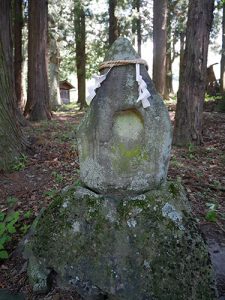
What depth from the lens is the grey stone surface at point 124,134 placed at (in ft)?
9.76

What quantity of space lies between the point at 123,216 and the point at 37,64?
34.2 ft

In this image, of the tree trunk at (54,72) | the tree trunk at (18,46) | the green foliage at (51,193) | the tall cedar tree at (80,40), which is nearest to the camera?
the green foliage at (51,193)

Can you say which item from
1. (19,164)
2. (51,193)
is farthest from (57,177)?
(19,164)

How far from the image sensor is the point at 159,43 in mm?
16062

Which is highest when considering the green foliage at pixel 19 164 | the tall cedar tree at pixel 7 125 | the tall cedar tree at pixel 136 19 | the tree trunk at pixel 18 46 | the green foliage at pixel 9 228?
the tall cedar tree at pixel 136 19

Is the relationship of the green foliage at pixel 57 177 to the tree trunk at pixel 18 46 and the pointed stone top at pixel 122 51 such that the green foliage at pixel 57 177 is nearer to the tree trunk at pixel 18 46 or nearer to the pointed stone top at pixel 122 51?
the pointed stone top at pixel 122 51

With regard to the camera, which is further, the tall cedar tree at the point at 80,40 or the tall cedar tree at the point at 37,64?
the tall cedar tree at the point at 80,40

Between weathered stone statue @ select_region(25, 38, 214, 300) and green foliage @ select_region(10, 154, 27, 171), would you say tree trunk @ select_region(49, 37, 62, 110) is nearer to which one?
green foliage @ select_region(10, 154, 27, 171)

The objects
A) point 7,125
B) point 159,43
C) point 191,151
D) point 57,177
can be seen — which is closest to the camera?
point 57,177

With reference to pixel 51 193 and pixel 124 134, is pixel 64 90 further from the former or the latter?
pixel 124 134

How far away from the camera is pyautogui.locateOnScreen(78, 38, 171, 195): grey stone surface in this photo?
2975 mm

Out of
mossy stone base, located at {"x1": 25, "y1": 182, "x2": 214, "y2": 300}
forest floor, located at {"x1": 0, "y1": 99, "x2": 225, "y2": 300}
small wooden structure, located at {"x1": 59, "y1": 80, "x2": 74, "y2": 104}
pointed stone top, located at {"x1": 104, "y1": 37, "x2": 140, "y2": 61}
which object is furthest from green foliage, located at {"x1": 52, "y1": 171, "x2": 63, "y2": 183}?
small wooden structure, located at {"x1": 59, "y1": 80, "x2": 74, "y2": 104}

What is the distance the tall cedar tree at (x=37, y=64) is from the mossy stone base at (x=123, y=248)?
9.69m

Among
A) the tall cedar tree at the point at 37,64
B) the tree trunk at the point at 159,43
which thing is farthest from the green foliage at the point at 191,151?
the tree trunk at the point at 159,43
